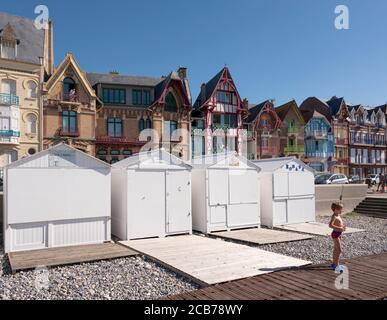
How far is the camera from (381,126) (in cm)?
5422

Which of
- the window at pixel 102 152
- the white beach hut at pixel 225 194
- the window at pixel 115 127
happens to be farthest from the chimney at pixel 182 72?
the white beach hut at pixel 225 194

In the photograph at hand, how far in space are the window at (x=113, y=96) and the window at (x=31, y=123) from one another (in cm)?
614

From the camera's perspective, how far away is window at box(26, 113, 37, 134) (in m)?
27.2

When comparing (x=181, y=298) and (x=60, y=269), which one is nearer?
(x=181, y=298)

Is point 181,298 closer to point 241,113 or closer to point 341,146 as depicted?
point 241,113

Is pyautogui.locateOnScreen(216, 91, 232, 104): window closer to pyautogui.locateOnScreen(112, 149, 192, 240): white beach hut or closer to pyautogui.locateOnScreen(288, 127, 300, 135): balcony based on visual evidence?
pyautogui.locateOnScreen(288, 127, 300, 135): balcony

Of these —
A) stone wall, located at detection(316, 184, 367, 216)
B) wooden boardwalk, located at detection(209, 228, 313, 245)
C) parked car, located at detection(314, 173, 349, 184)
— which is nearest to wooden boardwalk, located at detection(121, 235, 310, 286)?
wooden boardwalk, located at detection(209, 228, 313, 245)

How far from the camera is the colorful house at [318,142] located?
4484cm

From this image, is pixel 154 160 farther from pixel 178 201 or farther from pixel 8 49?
pixel 8 49

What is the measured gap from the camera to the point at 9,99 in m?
26.1

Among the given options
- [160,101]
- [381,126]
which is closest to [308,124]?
[381,126]

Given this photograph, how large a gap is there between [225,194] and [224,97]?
24191 mm

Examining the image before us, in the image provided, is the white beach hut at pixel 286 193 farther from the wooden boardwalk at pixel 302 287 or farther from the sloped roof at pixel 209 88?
the sloped roof at pixel 209 88
